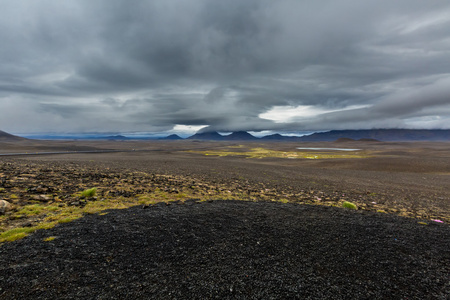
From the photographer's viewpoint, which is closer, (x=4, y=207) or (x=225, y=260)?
(x=225, y=260)

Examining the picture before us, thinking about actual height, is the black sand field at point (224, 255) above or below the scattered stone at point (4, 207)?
below

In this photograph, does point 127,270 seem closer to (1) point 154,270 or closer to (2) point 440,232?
(1) point 154,270

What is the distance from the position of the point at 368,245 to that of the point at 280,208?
232 inches

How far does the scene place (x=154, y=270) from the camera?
653 cm

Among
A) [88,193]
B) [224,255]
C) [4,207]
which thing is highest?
[4,207]

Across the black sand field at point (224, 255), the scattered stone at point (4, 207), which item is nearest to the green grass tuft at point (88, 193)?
the black sand field at point (224, 255)

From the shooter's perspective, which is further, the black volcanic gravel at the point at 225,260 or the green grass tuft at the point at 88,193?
the green grass tuft at the point at 88,193

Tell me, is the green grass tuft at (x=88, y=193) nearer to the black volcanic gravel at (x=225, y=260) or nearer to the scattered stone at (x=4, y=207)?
the scattered stone at (x=4, y=207)

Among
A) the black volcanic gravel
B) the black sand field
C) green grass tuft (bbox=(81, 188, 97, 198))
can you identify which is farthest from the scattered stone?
green grass tuft (bbox=(81, 188, 97, 198))

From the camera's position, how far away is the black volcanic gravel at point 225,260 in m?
5.71

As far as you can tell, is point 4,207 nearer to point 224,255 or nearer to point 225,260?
point 224,255

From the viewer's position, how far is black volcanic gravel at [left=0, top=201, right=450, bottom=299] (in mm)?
5715

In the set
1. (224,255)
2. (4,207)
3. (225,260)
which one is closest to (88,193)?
(4,207)

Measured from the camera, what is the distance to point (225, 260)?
7.28 metres
